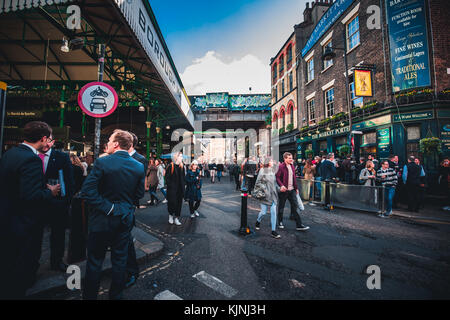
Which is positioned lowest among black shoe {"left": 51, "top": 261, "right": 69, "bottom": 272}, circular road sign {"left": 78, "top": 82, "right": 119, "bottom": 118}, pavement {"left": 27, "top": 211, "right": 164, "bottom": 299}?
pavement {"left": 27, "top": 211, "right": 164, "bottom": 299}

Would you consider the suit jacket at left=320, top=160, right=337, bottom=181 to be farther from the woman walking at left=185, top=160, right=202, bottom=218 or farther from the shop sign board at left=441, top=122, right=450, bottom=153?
the shop sign board at left=441, top=122, right=450, bottom=153

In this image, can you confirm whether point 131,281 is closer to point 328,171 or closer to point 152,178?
point 152,178

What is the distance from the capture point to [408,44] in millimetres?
9391

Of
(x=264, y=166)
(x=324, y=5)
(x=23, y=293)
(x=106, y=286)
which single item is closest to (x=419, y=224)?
(x=264, y=166)

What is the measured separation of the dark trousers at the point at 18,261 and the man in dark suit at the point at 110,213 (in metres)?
0.67

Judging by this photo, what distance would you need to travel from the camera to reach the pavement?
2288 mm

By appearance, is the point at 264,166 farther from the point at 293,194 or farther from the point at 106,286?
the point at 106,286

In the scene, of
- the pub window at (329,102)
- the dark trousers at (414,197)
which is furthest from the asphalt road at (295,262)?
the pub window at (329,102)

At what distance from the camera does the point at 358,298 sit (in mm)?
2309

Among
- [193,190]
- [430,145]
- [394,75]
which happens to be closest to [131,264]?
[193,190]

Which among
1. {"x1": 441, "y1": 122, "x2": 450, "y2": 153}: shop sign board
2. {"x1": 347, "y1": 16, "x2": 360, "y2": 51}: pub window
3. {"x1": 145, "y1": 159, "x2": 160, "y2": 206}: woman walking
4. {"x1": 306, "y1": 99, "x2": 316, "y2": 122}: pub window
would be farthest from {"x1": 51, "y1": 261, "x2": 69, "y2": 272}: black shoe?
{"x1": 306, "y1": 99, "x2": 316, "y2": 122}: pub window

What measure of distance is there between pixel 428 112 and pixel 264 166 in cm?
941

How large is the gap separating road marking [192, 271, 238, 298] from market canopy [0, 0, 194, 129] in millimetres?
5665

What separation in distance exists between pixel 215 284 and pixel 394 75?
12463 mm
